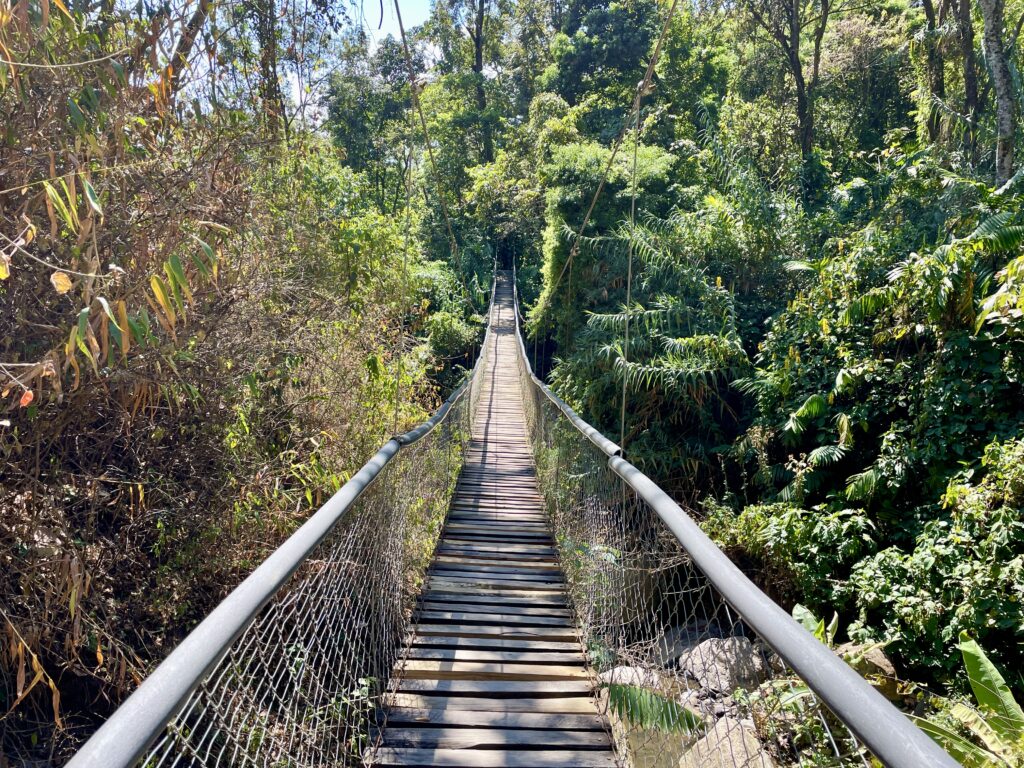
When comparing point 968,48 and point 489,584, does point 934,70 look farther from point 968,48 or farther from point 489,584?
point 489,584

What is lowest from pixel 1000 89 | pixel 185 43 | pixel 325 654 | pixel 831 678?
pixel 325 654

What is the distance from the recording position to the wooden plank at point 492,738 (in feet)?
6.38

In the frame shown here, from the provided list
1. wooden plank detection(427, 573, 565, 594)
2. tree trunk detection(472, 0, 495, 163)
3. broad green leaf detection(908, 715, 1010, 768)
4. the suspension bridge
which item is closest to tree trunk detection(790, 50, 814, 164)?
the suspension bridge

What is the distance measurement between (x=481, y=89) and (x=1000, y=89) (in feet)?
69.2

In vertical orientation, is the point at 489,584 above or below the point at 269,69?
below

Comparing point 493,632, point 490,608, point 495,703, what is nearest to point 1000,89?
point 490,608

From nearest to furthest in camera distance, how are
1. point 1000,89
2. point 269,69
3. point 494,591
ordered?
point 494,591
point 269,69
point 1000,89

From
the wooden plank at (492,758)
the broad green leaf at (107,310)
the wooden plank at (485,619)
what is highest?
the broad green leaf at (107,310)

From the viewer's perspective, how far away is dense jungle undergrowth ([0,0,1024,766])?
1.99 meters

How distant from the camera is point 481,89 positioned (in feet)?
81.5

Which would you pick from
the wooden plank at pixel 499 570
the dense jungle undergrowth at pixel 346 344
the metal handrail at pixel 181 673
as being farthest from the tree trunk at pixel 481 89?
the metal handrail at pixel 181 673

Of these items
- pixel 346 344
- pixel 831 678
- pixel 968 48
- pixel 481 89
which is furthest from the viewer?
pixel 481 89

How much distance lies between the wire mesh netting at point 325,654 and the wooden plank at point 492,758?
0.10 m

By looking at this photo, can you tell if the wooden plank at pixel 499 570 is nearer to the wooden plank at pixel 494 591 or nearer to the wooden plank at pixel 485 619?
the wooden plank at pixel 494 591
